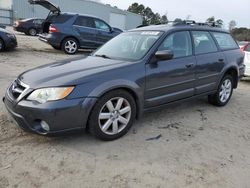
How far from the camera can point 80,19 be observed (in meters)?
12.1

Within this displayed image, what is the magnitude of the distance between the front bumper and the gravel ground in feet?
1.00

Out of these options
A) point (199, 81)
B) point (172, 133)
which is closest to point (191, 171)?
point (172, 133)

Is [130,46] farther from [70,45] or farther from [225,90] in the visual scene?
[70,45]

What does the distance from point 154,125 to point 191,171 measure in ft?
4.41

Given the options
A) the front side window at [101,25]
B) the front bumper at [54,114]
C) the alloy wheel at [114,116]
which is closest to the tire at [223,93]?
the alloy wheel at [114,116]

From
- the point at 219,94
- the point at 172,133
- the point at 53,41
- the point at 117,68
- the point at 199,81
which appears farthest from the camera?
the point at 53,41

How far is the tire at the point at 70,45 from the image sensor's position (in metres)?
11.9

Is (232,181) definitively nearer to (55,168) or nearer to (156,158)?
(156,158)

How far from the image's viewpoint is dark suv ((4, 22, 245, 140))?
3.43m

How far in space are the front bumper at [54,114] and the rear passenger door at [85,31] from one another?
890 centimetres

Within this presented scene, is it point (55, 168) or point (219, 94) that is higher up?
point (219, 94)

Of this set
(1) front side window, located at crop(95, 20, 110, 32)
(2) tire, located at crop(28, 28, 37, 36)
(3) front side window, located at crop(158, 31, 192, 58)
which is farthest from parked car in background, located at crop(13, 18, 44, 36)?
(3) front side window, located at crop(158, 31, 192, 58)

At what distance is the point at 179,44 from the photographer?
15.6ft

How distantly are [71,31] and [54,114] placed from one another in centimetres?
904
